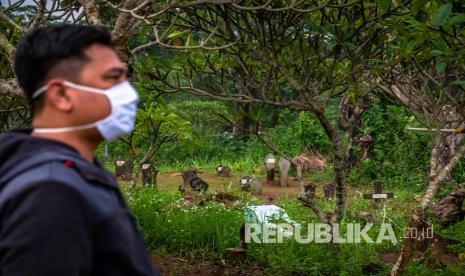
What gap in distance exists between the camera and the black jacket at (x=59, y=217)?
3.89ft

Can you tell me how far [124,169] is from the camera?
10.7 metres

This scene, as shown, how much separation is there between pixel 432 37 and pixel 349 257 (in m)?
2.21

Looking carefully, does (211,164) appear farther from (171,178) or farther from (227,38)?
(227,38)

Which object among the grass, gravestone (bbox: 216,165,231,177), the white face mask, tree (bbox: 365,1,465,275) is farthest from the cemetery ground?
gravestone (bbox: 216,165,231,177)

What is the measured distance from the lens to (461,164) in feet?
35.1

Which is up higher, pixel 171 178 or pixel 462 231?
pixel 171 178

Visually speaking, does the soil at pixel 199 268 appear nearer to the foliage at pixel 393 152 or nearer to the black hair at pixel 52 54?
the black hair at pixel 52 54

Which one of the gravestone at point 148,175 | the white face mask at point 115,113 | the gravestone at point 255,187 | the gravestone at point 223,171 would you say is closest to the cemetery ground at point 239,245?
the gravestone at point 148,175

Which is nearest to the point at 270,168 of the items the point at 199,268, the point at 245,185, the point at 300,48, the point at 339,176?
the point at 245,185

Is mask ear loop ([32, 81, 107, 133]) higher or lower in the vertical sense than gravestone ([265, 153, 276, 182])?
lower

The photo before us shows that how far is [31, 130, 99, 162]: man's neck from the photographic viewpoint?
1401mm

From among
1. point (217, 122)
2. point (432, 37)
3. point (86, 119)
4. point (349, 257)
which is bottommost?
point (349, 257)

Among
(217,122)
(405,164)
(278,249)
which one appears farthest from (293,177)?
(278,249)

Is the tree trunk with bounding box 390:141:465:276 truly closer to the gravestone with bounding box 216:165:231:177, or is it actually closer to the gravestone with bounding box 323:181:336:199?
the gravestone with bounding box 323:181:336:199
